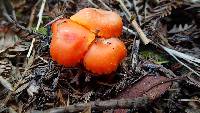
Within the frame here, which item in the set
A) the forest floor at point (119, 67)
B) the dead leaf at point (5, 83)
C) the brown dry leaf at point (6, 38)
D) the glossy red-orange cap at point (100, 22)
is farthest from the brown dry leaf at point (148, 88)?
the brown dry leaf at point (6, 38)

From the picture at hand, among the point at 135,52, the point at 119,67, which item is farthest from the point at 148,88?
→ the point at 135,52

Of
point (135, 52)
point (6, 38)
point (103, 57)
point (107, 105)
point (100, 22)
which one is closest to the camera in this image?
point (107, 105)

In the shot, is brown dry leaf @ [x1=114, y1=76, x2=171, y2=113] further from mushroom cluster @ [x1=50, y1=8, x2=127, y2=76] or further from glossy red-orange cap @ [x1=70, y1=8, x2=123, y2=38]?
glossy red-orange cap @ [x1=70, y1=8, x2=123, y2=38]

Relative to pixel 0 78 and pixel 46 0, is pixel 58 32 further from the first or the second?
pixel 46 0

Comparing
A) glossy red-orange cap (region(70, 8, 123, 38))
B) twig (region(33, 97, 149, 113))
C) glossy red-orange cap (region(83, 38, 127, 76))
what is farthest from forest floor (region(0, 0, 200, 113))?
glossy red-orange cap (region(70, 8, 123, 38))

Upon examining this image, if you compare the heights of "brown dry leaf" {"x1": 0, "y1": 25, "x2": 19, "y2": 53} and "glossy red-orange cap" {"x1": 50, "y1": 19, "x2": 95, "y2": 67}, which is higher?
"brown dry leaf" {"x1": 0, "y1": 25, "x2": 19, "y2": 53}

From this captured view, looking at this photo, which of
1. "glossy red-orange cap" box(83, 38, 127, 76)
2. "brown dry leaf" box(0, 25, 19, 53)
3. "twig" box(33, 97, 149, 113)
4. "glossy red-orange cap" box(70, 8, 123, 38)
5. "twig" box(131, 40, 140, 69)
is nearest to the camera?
"twig" box(33, 97, 149, 113)

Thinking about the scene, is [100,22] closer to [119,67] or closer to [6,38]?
[119,67]
